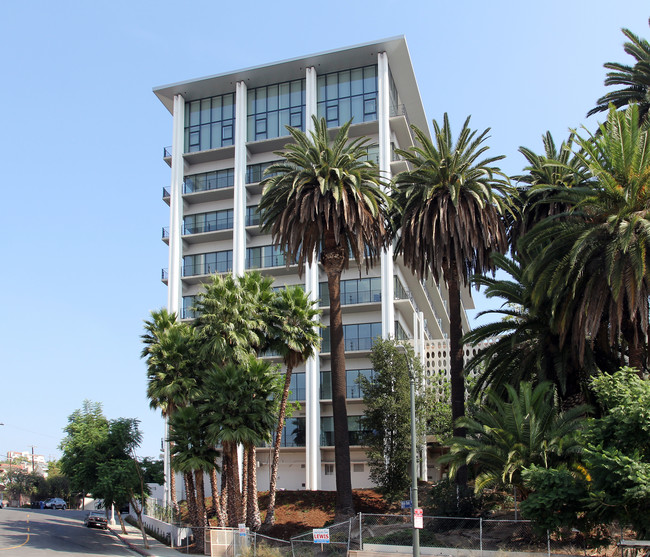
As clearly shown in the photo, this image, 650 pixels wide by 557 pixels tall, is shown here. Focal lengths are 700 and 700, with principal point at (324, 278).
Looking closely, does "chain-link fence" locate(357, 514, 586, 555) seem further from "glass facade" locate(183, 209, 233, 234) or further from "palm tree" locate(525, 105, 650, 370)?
"glass facade" locate(183, 209, 233, 234)

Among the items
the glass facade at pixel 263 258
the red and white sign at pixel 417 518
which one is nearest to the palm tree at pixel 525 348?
the red and white sign at pixel 417 518

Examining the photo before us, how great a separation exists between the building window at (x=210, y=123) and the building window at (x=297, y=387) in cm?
2358

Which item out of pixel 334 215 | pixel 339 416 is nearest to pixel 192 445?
pixel 339 416

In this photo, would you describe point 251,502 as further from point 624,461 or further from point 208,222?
point 208,222

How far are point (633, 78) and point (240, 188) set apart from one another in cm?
3661

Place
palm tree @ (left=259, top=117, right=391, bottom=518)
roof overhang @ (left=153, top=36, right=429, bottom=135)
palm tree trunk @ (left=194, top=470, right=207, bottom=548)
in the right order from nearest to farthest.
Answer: palm tree @ (left=259, top=117, right=391, bottom=518)
palm tree trunk @ (left=194, top=470, right=207, bottom=548)
roof overhang @ (left=153, top=36, right=429, bottom=135)

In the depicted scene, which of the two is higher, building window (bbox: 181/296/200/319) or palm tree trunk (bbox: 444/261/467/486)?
building window (bbox: 181/296/200/319)

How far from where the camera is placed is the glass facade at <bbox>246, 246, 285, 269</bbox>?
6223cm

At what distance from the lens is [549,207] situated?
39.1 metres

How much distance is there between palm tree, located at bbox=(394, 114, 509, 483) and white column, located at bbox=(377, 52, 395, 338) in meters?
15.4

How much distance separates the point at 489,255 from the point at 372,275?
21.8 meters

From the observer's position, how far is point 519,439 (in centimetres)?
2847

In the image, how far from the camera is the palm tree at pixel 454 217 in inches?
1426

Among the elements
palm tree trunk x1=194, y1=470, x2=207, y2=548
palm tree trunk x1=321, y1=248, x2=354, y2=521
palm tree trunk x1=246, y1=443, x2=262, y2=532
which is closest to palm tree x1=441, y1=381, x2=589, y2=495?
palm tree trunk x1=321, y1=248, x2=354, y2=521
